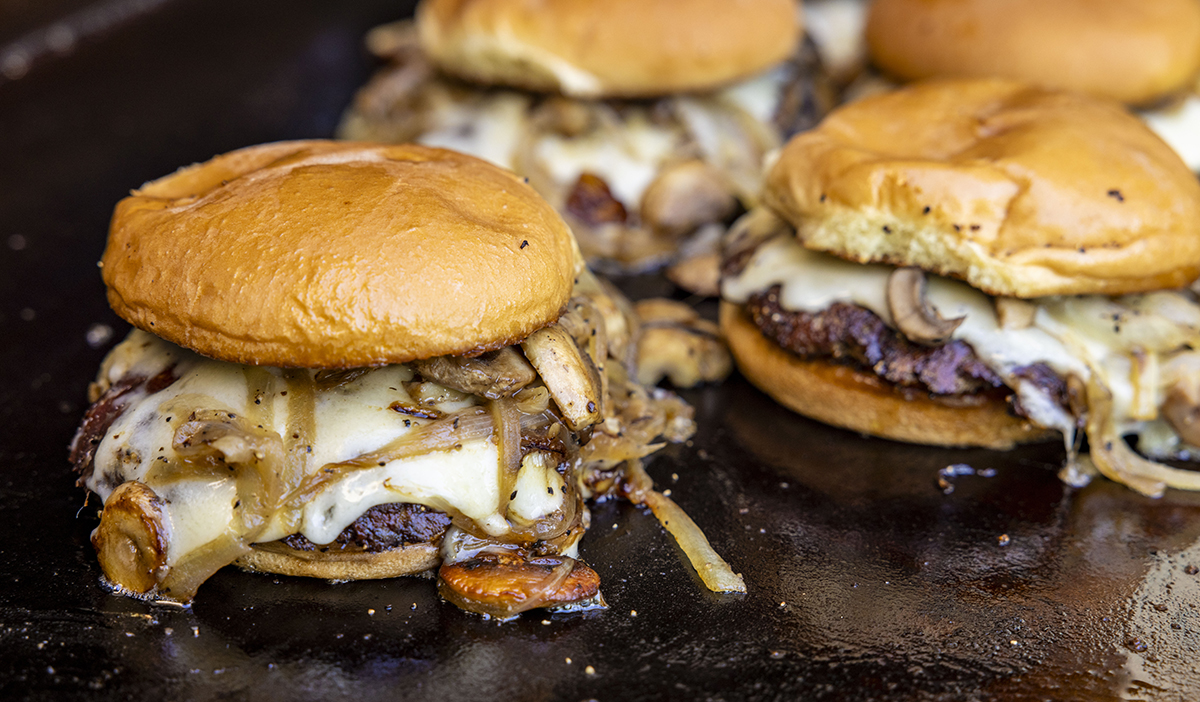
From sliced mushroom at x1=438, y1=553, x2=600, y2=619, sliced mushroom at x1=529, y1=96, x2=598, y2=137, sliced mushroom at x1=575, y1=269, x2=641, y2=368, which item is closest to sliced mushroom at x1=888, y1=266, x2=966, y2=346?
sliced mushroom at x1=575, y1=269, x2=641, y2=368

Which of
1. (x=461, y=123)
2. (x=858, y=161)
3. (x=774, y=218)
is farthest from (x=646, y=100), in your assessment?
(x=858, y=161)

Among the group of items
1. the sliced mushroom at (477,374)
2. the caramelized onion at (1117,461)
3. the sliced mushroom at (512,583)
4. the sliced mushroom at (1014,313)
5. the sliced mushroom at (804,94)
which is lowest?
the caramelized onion at (1117,461)

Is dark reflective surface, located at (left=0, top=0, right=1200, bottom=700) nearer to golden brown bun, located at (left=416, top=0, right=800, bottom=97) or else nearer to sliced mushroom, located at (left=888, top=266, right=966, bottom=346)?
sliced mushroom, located at (left=888, top=266, right=966, bottom=346)

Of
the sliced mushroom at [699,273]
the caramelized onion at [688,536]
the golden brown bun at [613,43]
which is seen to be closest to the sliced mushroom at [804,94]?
the golden brown bun at [613,43]

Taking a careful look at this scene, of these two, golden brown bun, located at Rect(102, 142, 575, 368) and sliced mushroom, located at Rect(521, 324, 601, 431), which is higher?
golden brown bun, located at Rect(102, 142, 575, 368)

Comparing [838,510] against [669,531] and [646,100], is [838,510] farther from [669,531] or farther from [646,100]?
[646,100]

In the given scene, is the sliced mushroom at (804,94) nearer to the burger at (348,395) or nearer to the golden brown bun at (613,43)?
the golden brown bun at (613,43)

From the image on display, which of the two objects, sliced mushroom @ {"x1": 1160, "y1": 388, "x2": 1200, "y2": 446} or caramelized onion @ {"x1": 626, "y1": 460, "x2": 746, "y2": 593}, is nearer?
caramelized onion @ {"x1": 626, "y1": 460, "x2": 746, "y2": 593}
